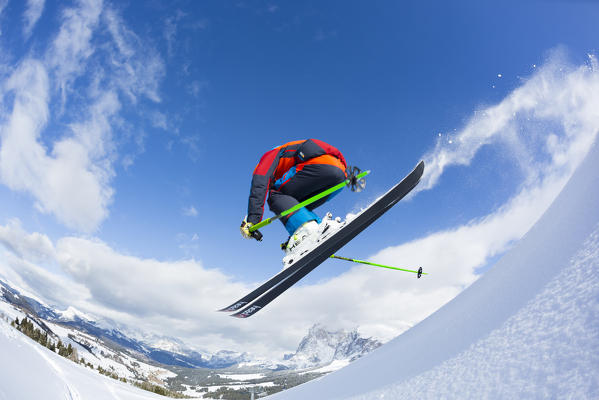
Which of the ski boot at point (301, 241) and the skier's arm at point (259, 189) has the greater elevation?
the skier's arm at point (259, 189)

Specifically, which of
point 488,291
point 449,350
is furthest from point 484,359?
point 488,291

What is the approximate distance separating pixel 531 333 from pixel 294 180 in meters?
3.59

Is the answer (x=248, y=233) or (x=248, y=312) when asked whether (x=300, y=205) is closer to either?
(x=248, y=233)

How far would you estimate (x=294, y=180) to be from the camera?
174 inches

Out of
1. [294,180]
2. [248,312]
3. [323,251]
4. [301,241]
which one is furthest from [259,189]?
[248,312]

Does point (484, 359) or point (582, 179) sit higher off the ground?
point (582, 179)

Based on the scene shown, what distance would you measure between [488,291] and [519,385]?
0.99 m

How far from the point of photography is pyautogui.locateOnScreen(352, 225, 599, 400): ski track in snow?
85 centimetres

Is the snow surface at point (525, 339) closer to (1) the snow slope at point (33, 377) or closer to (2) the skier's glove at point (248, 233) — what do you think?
(1) the snow slope at point (33, 377)

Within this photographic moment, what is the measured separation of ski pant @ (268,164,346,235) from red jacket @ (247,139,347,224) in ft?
0.34

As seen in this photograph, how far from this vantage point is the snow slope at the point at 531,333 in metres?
0.89

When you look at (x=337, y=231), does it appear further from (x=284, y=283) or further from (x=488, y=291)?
(x=488, y=291)

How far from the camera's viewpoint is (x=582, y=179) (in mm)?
1765

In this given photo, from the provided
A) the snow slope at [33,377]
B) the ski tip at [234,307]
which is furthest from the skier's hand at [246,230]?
the snow slope at [33,377]
